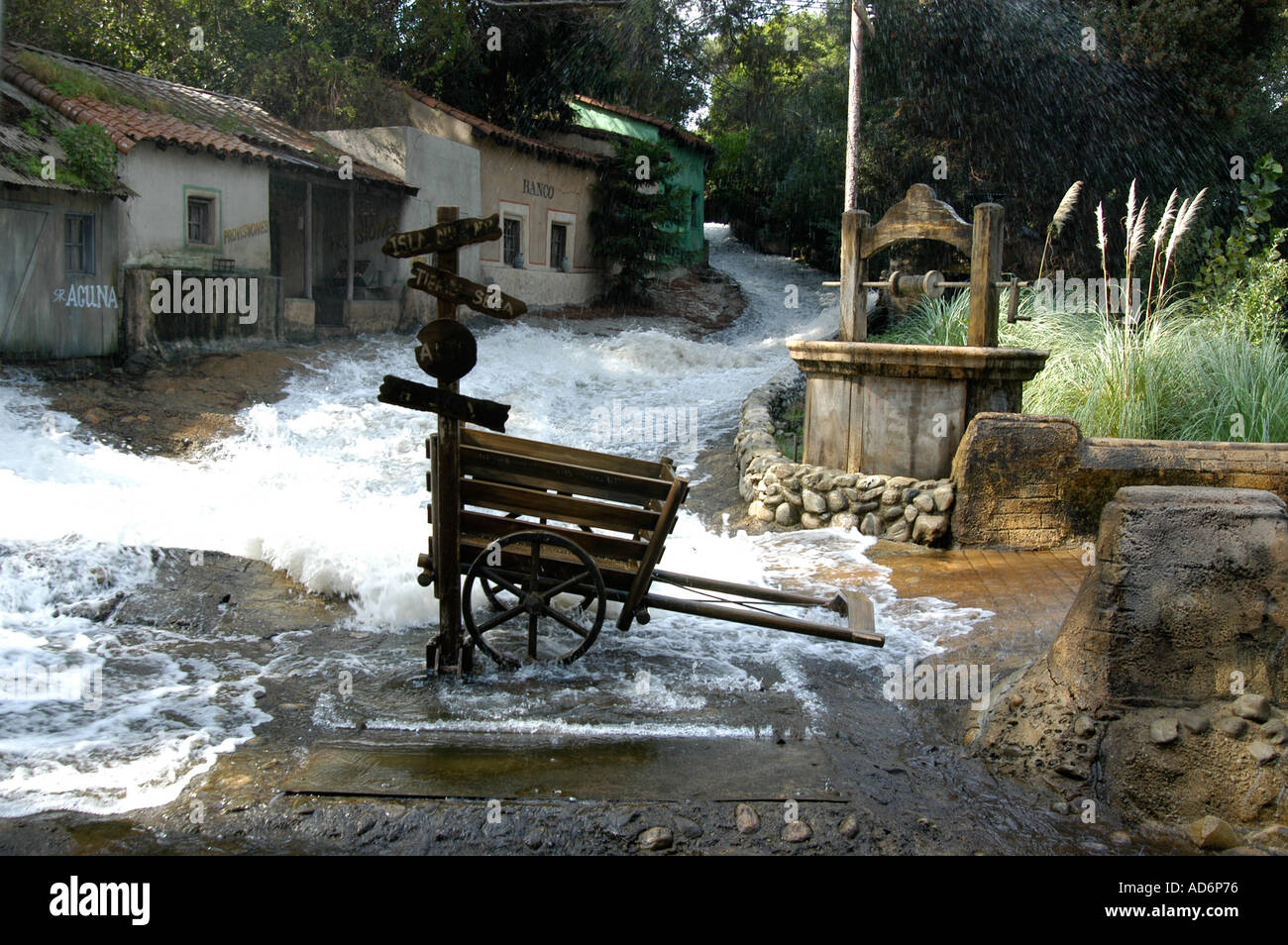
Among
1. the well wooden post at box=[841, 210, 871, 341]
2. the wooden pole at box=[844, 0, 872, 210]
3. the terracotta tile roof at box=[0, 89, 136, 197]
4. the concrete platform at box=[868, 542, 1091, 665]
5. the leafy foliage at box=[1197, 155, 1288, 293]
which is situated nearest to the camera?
the concrete platform at box=[868, 542, 1091, 665]

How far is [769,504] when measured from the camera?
950 cm

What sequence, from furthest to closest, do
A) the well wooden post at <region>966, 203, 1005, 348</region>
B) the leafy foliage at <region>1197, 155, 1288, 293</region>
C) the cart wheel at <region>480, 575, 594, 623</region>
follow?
1. the leafy foliage at <region>1197, 155, 1288, 293</region>
2. the well wooden post at <region>966, 203, 1005, 348</region>
3. the cart wheel at <region>480, 575, 594, 623</region>

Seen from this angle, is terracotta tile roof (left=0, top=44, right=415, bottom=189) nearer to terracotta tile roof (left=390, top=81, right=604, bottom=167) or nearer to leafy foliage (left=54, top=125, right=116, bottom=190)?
leafy foliage (left=54, top=125, right=116, bottom=190)

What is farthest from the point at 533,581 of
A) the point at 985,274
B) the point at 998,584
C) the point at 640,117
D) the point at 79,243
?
the point at 640,117

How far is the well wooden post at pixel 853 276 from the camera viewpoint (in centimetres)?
949

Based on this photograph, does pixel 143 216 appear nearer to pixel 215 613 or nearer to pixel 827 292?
pixel 215 613

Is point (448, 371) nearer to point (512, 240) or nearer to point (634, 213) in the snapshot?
point (512, 240)

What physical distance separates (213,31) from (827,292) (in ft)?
52.0

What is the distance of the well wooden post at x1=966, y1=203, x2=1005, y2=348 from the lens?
8.84 metres
